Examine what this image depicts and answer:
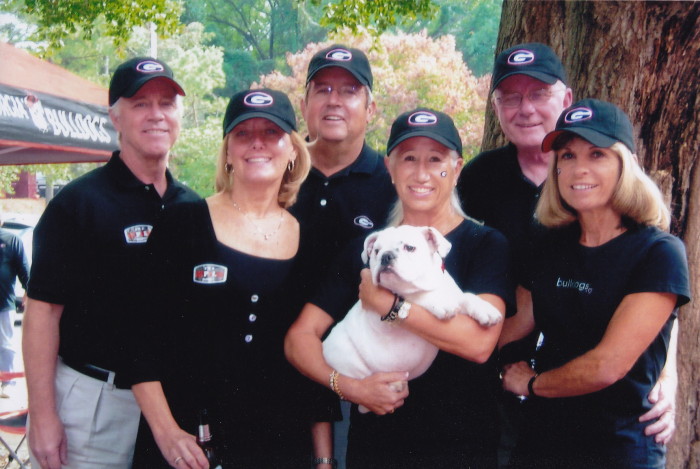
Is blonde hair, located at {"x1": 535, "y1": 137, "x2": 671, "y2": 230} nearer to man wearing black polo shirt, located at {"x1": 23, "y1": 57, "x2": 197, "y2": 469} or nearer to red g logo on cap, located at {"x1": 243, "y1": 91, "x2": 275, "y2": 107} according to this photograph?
red g logo on cap, located at {"x1": 243, "y1": 91, "x2": 275, "y2": 107}

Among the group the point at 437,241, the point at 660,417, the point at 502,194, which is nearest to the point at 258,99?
the point at 437,241

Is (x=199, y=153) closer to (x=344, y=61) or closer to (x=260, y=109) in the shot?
(x=344, y=61)

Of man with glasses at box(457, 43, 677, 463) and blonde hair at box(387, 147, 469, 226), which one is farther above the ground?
man with glasses at box(457, 43, 677, 463)

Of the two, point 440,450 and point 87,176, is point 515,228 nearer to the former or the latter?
point 440,450

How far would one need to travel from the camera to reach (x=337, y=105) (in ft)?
12.3

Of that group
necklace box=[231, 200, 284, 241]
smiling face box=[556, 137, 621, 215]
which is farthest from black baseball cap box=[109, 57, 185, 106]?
smiling face box=[556, 137, 621, 215]

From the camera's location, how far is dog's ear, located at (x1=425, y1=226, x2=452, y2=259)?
2641 millimetres

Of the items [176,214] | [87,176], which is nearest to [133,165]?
[87,176]

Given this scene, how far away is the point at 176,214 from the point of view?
2.71m

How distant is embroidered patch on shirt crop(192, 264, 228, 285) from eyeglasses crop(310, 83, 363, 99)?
5.17 feet

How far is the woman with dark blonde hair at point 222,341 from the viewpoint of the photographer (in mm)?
2658

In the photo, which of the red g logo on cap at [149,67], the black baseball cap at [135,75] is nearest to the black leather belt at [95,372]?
the black baseball cap at [135,75]

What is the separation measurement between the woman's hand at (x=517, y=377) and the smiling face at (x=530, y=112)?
4.24 ft

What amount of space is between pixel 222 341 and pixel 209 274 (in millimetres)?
302
